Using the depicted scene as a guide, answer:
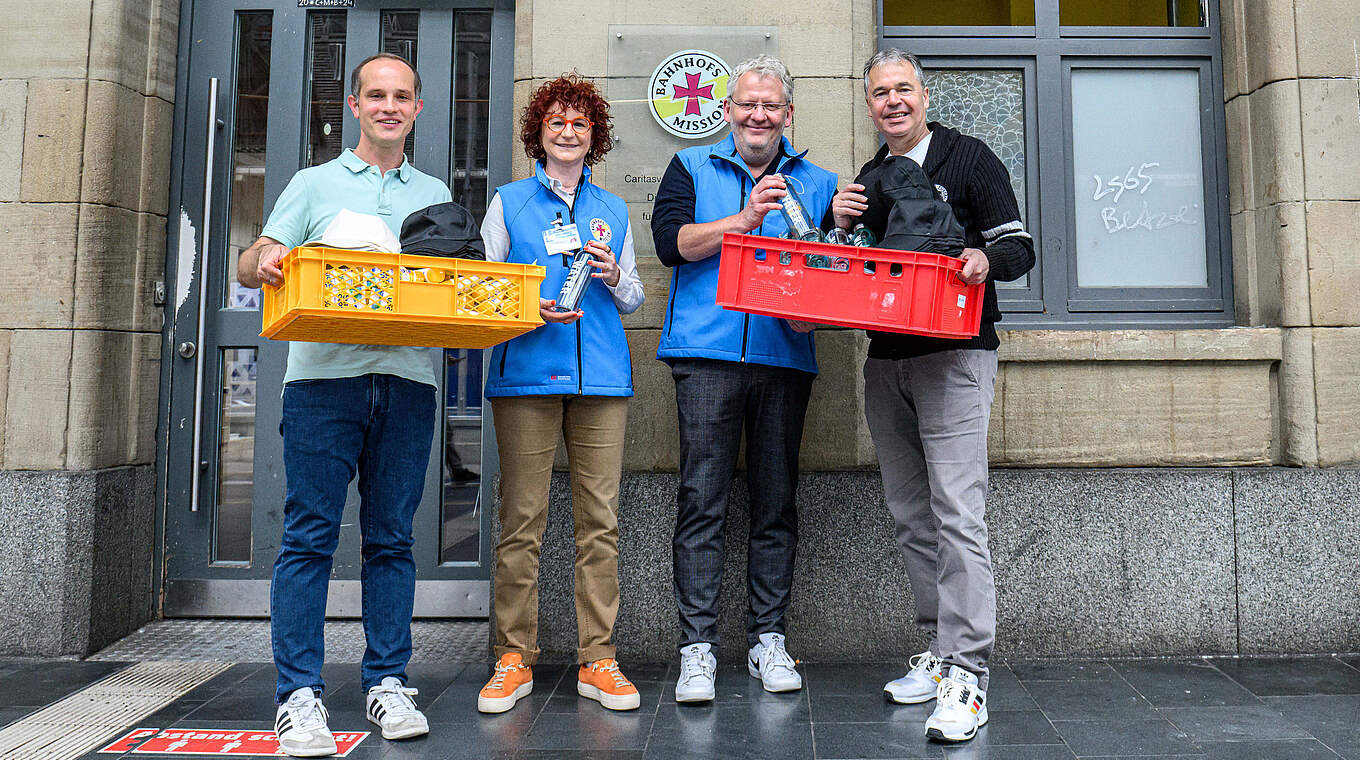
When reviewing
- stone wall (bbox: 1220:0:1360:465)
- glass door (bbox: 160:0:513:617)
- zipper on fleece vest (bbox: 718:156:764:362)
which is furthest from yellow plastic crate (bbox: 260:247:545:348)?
stone wall (bbox: 1220:0:1360:465)

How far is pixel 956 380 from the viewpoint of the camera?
329 centimetres

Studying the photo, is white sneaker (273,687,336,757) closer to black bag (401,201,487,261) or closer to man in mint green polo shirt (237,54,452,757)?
man in mint green polo shirt (237,54,452,757)

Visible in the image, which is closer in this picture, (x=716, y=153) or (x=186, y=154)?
(x=716, y=153)

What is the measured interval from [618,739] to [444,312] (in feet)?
5.04

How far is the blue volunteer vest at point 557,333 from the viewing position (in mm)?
3412

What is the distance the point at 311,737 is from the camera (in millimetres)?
2957

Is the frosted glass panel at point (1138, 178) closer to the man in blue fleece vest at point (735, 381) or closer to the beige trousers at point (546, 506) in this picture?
the man in blue fleece vest at point (735, 381)

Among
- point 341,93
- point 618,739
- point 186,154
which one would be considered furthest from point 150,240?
point 618,739

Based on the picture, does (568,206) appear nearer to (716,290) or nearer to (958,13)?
(716,290)

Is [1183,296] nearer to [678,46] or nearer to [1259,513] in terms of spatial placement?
[1259,513]

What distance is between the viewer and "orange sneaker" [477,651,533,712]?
337cm

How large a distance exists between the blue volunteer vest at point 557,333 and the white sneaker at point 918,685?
1.51 meters

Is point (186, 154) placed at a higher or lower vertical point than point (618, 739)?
higher

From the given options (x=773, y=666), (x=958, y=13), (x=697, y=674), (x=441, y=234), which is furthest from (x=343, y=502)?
(x=958, y=13)
